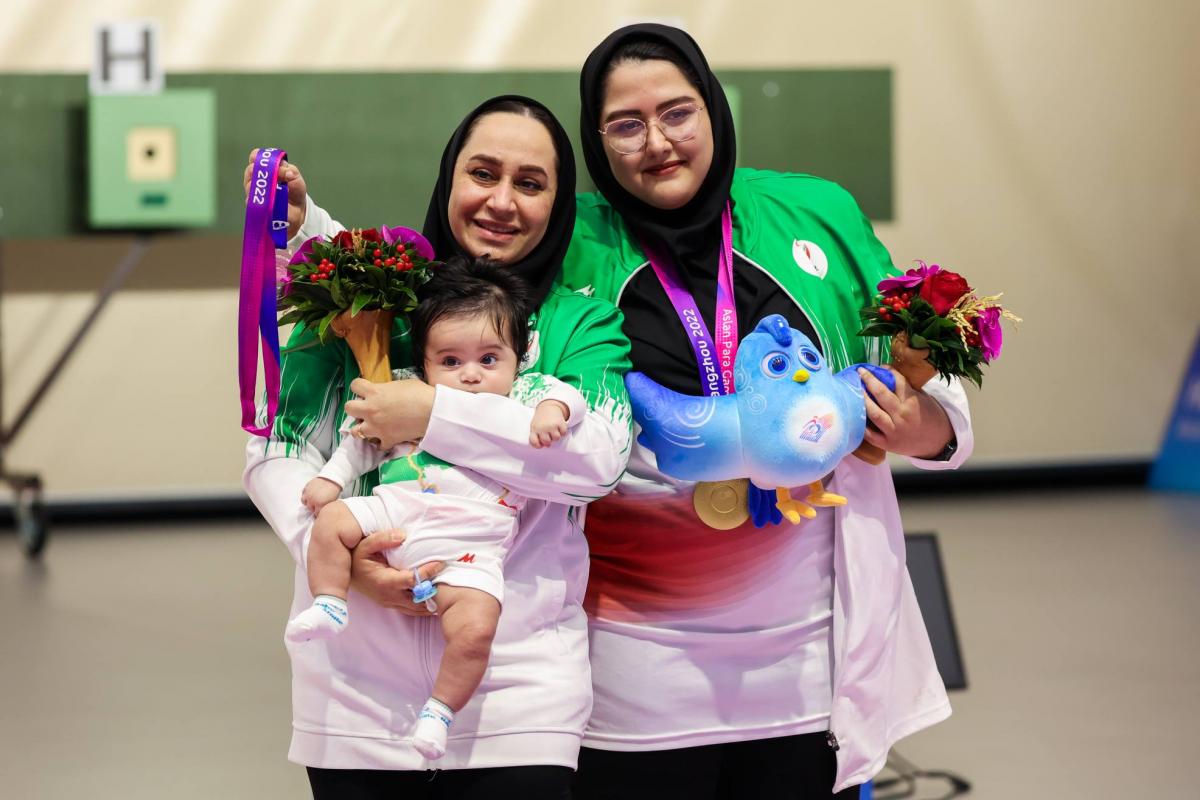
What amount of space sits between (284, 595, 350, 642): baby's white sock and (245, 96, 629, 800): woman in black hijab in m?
0.06

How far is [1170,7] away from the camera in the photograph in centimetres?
809

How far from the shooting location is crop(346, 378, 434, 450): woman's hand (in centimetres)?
168

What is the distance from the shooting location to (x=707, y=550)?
1951 millimetres

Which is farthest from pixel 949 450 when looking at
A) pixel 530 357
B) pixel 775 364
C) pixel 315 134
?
pixel 315 134

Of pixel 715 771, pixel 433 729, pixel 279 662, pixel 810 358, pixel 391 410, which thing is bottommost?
pixel 279 662

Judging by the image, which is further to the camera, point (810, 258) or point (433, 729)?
point (810, 258)

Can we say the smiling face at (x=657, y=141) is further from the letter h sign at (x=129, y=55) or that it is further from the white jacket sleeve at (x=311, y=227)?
the letter h sign at (x=129, y=55)

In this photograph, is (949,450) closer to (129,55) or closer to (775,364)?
(775,364)

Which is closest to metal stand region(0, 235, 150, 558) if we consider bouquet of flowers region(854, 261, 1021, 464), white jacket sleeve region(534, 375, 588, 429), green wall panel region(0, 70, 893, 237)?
green wall panel region(0, 70, 893, 237)

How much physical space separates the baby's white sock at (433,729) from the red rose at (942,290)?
2.81ft

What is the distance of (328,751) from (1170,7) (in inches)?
314

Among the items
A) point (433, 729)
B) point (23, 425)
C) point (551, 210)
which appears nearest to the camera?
point (433, 729)

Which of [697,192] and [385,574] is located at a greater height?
[697,192]

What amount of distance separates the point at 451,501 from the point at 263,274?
0.41 m
